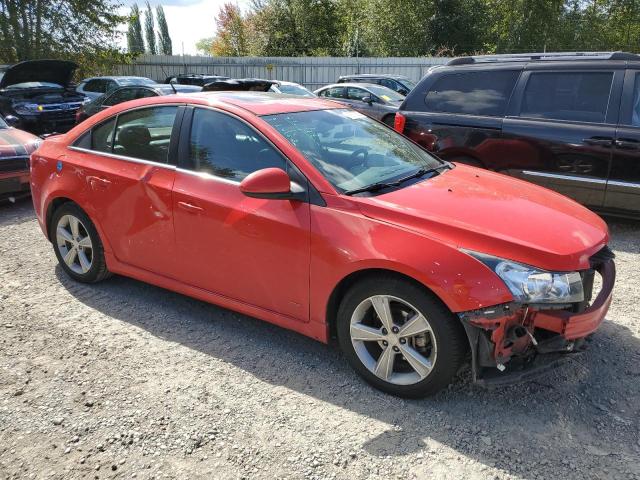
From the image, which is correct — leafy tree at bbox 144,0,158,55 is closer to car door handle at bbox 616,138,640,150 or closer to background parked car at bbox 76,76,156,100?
background parked car at bbox 76,76,156,100

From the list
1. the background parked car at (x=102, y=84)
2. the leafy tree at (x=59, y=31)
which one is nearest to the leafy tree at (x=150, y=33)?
the leafy tree at (x=59, y=31)

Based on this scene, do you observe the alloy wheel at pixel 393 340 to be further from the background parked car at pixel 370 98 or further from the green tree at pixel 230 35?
the green tree at pixel 230 35

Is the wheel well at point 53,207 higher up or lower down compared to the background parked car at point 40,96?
lower down

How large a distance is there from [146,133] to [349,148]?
1.54m

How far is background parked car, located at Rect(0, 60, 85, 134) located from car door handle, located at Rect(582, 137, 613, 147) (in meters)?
9.96

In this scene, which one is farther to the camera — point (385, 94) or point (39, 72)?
point (385, 94)

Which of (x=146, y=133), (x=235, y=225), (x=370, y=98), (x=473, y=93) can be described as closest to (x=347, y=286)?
(x=235, y=225)

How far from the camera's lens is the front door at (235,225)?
10.3 ft

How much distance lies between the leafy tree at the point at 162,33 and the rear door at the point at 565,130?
51.6m

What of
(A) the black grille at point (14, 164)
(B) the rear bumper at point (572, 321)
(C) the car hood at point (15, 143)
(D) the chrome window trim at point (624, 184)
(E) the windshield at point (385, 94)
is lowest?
(B) the rear bumper at point (572, 321)

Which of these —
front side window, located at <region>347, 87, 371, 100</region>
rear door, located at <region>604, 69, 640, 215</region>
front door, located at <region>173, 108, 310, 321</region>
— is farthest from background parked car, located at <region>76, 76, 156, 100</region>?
rear door, located at <region>604, 69, 640, 215</region>

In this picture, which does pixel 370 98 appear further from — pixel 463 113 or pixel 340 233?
pixel 340 233

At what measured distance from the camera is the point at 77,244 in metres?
4.38

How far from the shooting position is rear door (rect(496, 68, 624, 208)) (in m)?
5.61
